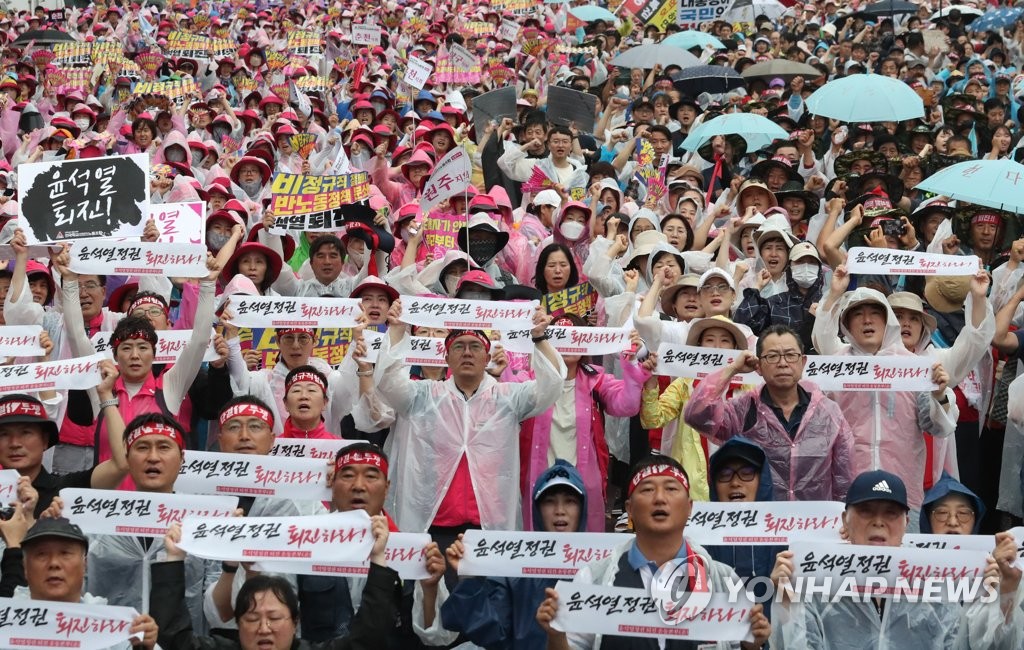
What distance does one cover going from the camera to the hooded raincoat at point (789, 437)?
6.66m

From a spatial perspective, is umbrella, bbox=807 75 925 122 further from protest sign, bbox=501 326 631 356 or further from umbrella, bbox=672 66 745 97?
protest sign, bbox=501 326 631 356

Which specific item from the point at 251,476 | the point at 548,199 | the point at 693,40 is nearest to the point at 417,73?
the point at 548,199

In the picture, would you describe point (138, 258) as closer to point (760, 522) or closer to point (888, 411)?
point (760, 522)

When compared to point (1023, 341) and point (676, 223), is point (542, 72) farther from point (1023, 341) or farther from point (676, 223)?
point (1023, 341)

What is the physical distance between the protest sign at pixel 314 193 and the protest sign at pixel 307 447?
3.42 m

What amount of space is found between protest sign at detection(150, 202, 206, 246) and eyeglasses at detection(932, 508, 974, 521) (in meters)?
4.77

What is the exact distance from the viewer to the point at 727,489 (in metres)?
6.34

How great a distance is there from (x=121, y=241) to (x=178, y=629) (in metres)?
3.11

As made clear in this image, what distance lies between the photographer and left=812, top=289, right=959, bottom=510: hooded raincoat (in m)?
7.07

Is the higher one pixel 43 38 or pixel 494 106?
pixel 43 38

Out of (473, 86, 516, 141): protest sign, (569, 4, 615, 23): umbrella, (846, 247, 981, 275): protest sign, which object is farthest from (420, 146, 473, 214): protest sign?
(569, 4, 615, 23): umbrella

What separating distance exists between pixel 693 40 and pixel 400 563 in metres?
16.4

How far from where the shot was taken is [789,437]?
6.67 m

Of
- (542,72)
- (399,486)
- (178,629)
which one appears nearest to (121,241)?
(399,486)
